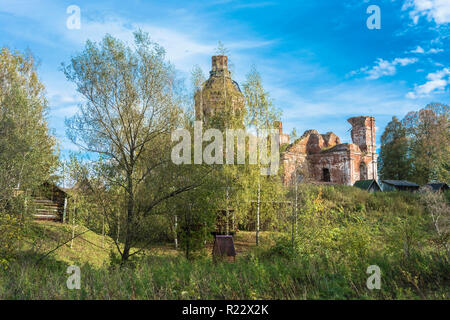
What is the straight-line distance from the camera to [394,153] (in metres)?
40.6

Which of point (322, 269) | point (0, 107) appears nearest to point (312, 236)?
point (322, 269)

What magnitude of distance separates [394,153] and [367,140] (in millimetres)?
4777

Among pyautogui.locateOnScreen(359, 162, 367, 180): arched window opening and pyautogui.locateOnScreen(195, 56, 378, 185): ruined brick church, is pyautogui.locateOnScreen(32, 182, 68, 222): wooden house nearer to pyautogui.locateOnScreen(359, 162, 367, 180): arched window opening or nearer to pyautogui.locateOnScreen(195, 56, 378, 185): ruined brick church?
pyautogui.locateOnScreen(195, 56, 378, 185): ruined brick church

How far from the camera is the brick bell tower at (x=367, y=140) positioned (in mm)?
37469

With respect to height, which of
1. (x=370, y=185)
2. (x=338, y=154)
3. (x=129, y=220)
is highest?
(x=338, y=154)

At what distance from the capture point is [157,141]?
1041 cm

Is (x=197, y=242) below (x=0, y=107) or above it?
below

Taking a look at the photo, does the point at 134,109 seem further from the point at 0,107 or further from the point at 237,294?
the point at 0,107

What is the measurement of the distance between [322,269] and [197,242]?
17.2 ft

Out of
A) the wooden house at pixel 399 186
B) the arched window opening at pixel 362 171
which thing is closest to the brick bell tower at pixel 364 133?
the arched window opening at pixel 362 171

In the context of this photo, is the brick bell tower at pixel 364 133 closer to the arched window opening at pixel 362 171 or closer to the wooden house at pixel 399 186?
the arched window opening at pixel 362 171

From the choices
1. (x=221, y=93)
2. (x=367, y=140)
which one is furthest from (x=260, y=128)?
(x=367, y=140)

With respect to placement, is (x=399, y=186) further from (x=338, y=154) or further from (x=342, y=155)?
(x=338, y=154)

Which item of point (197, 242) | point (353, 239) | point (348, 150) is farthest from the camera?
point (348, 150)
